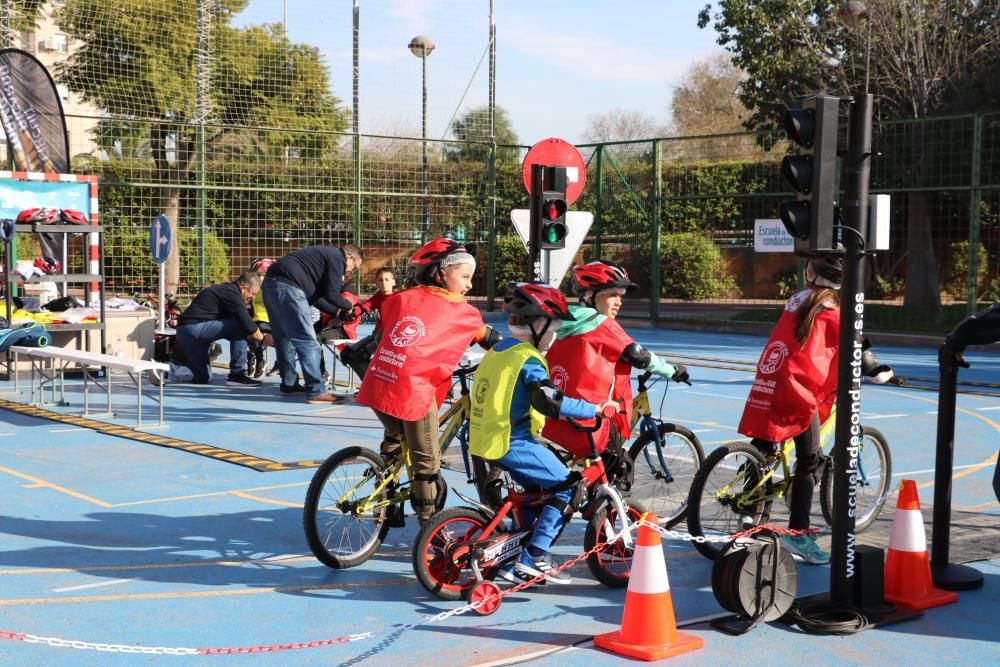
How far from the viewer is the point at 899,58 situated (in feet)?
81.5

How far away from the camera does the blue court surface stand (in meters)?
5.18

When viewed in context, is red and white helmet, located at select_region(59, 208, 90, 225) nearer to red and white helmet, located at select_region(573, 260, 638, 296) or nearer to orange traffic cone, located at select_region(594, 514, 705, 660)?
red and white helmet, located at select_region(573, 260, 638, 296)

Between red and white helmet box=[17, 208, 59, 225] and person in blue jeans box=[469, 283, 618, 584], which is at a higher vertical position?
red and white helmet box=[17, 208, 59, 225]

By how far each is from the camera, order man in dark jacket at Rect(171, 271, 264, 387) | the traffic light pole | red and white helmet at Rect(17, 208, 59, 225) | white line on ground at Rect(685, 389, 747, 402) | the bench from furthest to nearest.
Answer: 1. red and white helmet at Rect(17, 208, 59, 225)
2. man in dark jacket at Rect(171, 271, 264, 387)
3. white line on ground at Rect(685, 389, 747, 402)
4. the bench
5. the traffic light pole

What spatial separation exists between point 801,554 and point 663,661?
191 cm

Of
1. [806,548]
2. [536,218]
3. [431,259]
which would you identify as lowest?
[806,548]

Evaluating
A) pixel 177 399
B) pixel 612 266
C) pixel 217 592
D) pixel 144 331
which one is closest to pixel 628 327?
pixel 144 331

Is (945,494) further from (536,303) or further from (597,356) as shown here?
(536,303)

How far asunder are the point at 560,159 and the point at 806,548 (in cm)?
463

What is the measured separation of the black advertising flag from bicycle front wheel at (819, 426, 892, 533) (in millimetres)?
13822

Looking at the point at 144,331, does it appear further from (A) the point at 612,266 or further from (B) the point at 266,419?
(A) the point at 612,266

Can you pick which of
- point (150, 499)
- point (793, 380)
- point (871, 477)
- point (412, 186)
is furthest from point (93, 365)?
point (412, 186)

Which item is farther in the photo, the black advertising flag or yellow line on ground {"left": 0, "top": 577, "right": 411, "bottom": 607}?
the black advertising flag

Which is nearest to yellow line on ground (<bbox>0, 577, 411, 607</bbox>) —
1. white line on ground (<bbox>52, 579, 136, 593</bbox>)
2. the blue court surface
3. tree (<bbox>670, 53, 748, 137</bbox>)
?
the blue court surface
